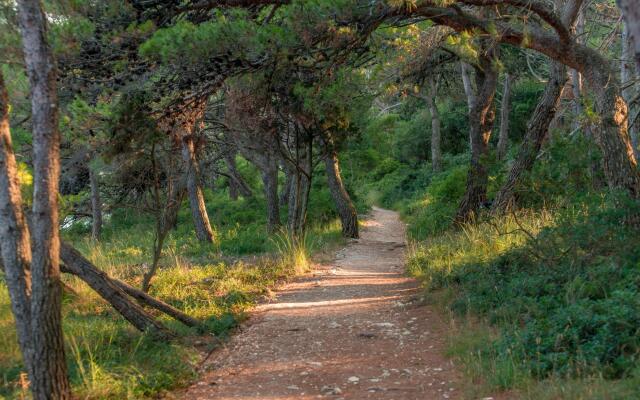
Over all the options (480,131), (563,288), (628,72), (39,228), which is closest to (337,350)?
(563,288)

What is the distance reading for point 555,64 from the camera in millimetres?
11531

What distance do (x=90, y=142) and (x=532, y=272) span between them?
19.2 ft

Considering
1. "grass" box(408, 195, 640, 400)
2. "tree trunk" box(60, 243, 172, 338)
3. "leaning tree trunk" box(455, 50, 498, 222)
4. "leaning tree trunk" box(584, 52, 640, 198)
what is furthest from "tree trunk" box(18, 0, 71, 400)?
"leaning tree trunk" box(455, 50, 498, 222)

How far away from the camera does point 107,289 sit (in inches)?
254

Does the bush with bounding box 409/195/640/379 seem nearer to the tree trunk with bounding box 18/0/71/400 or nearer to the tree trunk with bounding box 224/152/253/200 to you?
the tree trunk with bounding box 18/0/71/400

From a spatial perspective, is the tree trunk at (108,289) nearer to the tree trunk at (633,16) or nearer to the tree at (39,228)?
the tree at (39,228)

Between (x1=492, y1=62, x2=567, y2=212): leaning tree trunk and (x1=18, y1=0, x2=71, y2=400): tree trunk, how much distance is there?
9.15 meters

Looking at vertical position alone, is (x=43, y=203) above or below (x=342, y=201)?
above

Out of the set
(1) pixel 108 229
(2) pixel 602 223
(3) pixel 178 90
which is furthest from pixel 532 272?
(1) pixel 108 229

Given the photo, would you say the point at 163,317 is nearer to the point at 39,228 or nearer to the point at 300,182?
the point at 39,228

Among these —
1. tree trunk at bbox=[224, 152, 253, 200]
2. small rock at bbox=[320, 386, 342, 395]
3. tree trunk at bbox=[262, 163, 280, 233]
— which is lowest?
small rock at bbox=[320, 386, 342, 395]

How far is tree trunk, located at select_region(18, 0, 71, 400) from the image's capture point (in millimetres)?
4246

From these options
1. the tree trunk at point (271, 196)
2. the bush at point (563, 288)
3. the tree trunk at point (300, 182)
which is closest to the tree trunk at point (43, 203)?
the bush at point (563, 288)

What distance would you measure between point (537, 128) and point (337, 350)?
749 centimetres
